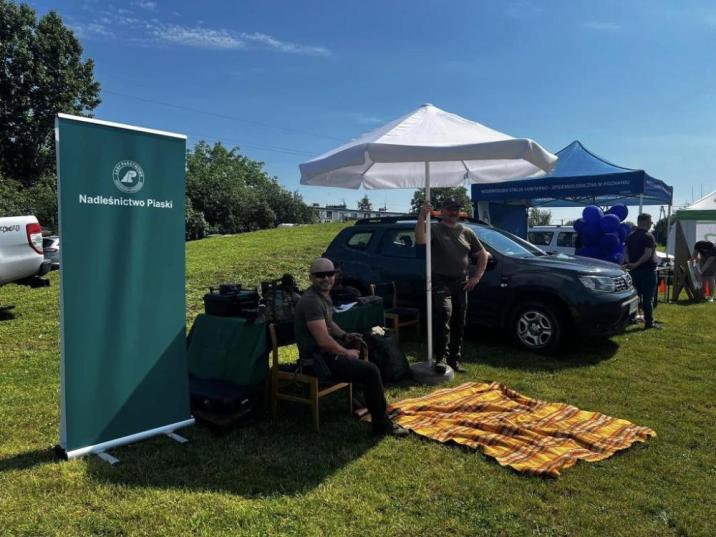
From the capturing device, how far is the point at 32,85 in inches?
1219

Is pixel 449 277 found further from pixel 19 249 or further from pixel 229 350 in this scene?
pixel 19 249

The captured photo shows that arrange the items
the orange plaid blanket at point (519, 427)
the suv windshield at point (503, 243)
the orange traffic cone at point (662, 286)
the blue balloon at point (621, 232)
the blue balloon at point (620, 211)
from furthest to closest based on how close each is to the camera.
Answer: the orange traffic cone at point (662, 286), the blue balloon at point (620, 211), the blue balloon at point (621, 232), the suv windshield at point (503, 243), the orange plaid blanket at point (519, 427)

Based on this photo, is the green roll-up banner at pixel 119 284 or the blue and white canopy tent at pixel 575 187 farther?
the blue and white canopy tent at pixel 575 187

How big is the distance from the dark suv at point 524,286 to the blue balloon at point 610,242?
249 cm

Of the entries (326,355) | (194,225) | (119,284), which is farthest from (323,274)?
(194,225)

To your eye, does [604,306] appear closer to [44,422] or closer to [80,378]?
[80,378]

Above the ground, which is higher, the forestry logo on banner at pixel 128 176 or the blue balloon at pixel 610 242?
the forestry logo on banner at pixel 128 176

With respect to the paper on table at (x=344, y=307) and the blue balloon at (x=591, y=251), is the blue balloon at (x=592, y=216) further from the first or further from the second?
the paper on table at (x=344, y=307)

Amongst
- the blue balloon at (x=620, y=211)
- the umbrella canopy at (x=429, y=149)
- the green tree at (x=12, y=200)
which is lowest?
the blue balloon at (x=620, y=211)

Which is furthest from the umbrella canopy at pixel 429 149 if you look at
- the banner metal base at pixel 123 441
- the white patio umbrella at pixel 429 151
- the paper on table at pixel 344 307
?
the banner metal base at pixel 123 441

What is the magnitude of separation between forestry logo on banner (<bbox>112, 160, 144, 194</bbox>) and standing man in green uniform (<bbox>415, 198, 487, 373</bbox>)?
9.32 ft

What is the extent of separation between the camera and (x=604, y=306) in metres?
6.16

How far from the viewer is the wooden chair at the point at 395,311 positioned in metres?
6.59

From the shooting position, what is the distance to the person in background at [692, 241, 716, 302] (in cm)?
1153
